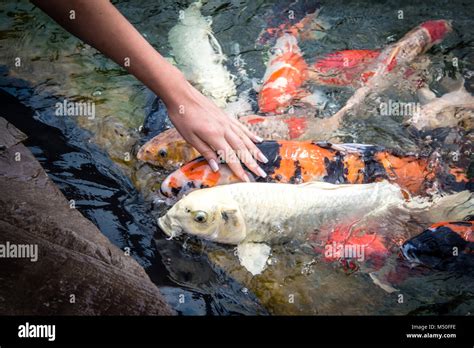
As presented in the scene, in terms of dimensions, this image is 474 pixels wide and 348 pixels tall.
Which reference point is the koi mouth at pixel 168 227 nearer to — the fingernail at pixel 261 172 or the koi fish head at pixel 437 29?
the fingernail at pixel 261 172

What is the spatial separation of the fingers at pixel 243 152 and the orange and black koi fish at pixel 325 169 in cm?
9

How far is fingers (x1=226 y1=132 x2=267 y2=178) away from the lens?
136 inches

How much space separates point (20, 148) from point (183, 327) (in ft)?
7.55

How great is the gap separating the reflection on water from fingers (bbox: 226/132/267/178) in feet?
2.21

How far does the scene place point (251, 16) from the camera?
6668 mm

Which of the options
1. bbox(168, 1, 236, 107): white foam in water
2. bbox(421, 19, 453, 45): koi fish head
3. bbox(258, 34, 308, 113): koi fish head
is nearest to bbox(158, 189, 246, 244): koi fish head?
bbox(258, 34, 308, 113): koi fish head

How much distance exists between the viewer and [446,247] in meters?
3.46

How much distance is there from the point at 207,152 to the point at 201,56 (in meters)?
2.61

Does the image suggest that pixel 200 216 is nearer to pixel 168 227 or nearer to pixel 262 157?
pixel 168 227

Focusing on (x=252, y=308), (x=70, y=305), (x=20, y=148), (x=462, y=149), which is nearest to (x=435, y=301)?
(x=252, y=308)

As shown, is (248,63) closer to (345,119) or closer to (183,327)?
(345,119)

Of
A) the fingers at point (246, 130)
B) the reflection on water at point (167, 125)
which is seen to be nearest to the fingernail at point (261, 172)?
the fingers at point (246, 130)

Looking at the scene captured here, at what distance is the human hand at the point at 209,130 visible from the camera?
3.26 metres

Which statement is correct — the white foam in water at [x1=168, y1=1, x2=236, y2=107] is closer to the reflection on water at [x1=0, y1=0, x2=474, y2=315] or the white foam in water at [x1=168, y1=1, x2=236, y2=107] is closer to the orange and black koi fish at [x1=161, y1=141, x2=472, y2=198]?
the reflection on water at [x1=0, y1=0, x2=474, y2=315]
